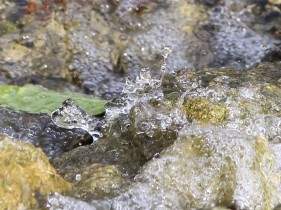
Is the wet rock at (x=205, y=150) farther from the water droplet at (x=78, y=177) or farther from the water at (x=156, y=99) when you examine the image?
the water droplet at (x=78, y=177)

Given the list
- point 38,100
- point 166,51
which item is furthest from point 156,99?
point 166,51

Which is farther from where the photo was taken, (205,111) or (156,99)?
(156,99)

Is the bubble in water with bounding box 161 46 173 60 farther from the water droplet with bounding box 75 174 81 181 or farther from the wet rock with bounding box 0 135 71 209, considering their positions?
the wet rock with bounding box 0 135 71 209

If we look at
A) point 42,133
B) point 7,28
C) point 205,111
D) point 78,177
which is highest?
point 205,111

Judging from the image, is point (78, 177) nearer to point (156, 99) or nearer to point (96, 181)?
point (96, 181)

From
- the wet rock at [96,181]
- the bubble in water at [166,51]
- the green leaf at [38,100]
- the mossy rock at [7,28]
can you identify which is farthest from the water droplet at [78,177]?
the mossy rock at [7,28]

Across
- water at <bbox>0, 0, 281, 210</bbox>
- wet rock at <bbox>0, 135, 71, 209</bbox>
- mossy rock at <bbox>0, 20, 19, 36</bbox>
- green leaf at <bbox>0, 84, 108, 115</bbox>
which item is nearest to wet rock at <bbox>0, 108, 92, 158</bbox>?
water at <bbox>0, 0, 281, 210</bbox>

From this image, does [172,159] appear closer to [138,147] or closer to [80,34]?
[138,147]
